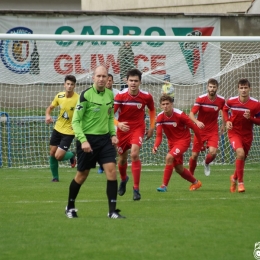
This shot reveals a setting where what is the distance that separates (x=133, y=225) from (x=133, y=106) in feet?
12.1

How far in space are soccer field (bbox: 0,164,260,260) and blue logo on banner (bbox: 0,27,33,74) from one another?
459 cm

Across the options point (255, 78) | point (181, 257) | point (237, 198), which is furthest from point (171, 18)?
point (181, 257)

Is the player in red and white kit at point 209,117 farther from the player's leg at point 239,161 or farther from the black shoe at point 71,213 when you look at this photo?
the black shoe at point 71,213

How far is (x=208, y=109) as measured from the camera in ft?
47.2

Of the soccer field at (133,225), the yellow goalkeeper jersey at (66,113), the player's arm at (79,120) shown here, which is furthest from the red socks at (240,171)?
the yellow goalkeeper jersey at (66,113)

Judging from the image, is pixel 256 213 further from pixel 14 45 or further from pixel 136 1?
pixel 136 1

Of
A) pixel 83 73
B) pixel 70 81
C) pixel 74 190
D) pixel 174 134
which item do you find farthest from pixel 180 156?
pixel 83 73

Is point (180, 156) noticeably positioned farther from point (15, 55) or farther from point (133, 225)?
point (15, 55)

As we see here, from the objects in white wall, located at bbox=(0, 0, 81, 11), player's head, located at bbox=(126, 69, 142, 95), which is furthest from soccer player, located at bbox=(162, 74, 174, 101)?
white wall, located at bbox=(0, 0, 81, 11)

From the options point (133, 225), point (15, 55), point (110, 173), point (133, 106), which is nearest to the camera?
point (133, 225)

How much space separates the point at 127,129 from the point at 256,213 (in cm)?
244

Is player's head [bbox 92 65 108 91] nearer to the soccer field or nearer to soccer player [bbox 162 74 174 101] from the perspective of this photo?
the soccer field

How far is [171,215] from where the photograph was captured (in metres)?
9.58

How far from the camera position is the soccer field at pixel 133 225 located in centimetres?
718
